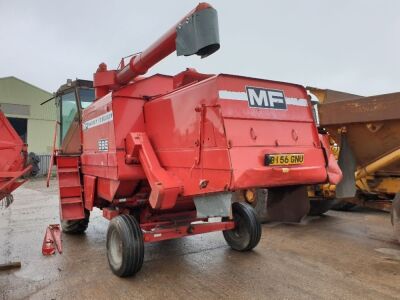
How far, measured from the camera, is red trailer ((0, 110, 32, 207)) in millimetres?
4336

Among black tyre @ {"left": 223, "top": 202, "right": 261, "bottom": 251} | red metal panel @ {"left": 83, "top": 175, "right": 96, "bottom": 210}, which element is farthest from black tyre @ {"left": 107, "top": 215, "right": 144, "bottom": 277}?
black tyre @ {"left": 223, "top": 202, "right": 261, "bottom": 251}

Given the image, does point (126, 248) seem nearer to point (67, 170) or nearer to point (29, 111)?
point (67, 170)

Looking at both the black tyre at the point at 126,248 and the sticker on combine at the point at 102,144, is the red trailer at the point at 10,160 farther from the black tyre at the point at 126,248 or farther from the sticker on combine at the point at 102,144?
the black tyre at the point at 126,248

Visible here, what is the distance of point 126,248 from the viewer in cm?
385

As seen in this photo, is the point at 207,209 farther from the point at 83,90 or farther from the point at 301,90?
the point at 83,90

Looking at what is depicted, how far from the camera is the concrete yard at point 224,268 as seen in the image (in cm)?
355

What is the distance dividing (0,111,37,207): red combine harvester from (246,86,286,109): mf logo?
291 cm

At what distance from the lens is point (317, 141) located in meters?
3.89

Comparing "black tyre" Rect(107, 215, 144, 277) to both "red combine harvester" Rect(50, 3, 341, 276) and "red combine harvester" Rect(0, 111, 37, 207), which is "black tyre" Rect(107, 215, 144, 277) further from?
"red combine harvester" Rect(0, 111, 37, 207)

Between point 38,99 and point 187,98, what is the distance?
2846 cm

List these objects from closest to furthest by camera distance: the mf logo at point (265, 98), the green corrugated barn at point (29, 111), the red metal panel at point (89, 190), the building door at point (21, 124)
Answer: the mf logo at point (265, 98) → the red metal panel at point (89, 190) → the green corrugated barn at point (29, 111) → the building door at point (21, 124)

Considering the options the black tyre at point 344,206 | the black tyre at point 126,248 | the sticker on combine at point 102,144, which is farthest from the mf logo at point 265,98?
the black tyre at point 344,206

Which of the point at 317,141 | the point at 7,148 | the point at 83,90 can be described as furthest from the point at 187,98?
the point at 83,90

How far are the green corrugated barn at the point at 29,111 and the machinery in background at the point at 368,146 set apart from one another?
2627 centimetres
